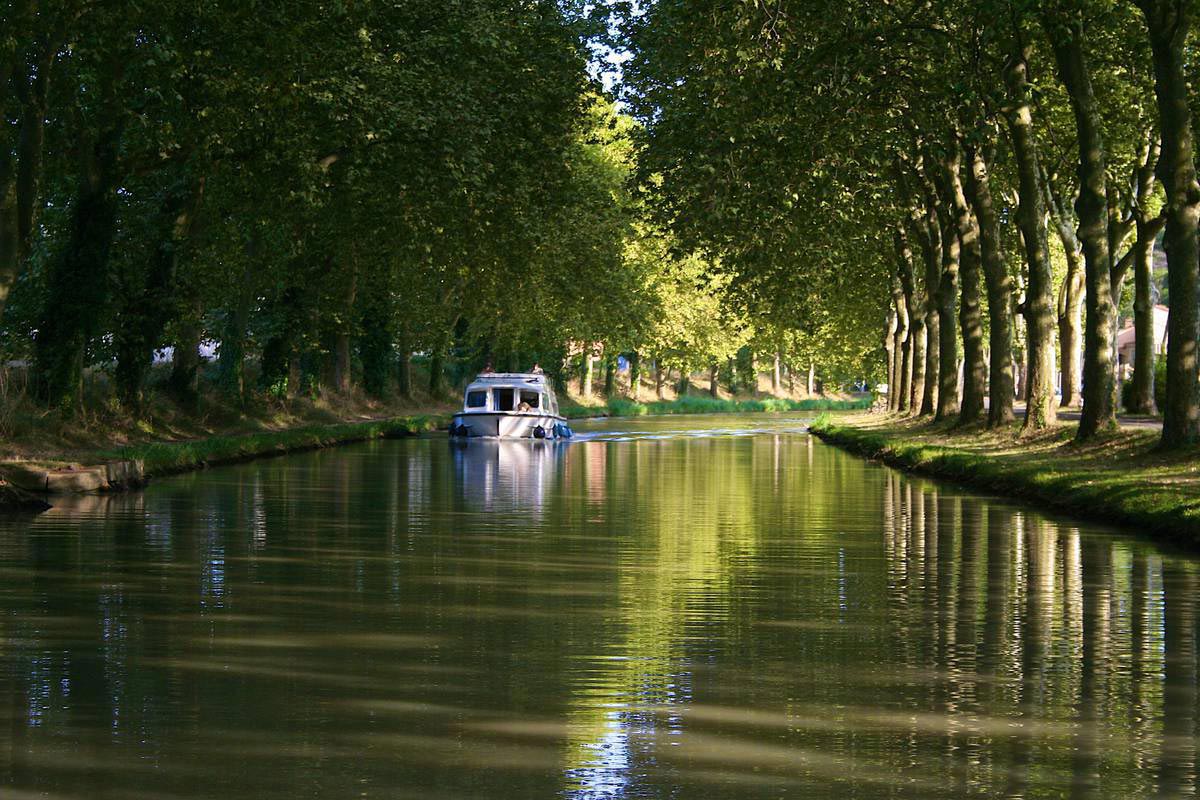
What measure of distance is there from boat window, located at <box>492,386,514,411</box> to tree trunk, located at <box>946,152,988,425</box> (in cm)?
1993

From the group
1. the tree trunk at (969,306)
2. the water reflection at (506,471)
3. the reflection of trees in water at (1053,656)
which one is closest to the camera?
the reflection of trees in water at (1053,656)

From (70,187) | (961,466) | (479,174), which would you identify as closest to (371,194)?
(479,174)

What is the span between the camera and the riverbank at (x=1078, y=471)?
22906 millimetres

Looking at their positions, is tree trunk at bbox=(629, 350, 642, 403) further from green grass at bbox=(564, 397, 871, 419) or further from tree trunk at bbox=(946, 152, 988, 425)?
tree trunk at bbox=(946, 152, 988, 425)

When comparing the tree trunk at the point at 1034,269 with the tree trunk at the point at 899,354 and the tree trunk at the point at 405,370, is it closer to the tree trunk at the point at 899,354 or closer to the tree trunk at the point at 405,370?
the tree trunk at the point at 899,354

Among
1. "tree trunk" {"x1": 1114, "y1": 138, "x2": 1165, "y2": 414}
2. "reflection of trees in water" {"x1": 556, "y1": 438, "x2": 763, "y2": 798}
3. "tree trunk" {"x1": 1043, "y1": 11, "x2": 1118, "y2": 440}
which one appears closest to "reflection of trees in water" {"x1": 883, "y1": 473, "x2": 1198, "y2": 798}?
"reflection of trees in water" {"x1": 556, "y1": 438, "x2": 763, "y2": 798}

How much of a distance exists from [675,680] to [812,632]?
2.60m

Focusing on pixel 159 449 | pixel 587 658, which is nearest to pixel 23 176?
pixel 159 449

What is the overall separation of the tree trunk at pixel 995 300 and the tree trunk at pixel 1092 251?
6.96 metres

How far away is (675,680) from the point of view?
11.1 metres

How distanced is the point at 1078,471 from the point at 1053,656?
17.2m

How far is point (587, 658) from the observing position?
12.0 meters

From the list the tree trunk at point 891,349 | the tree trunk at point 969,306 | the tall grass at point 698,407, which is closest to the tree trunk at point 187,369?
the tree trunk at point 969,306

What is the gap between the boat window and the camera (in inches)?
2589
